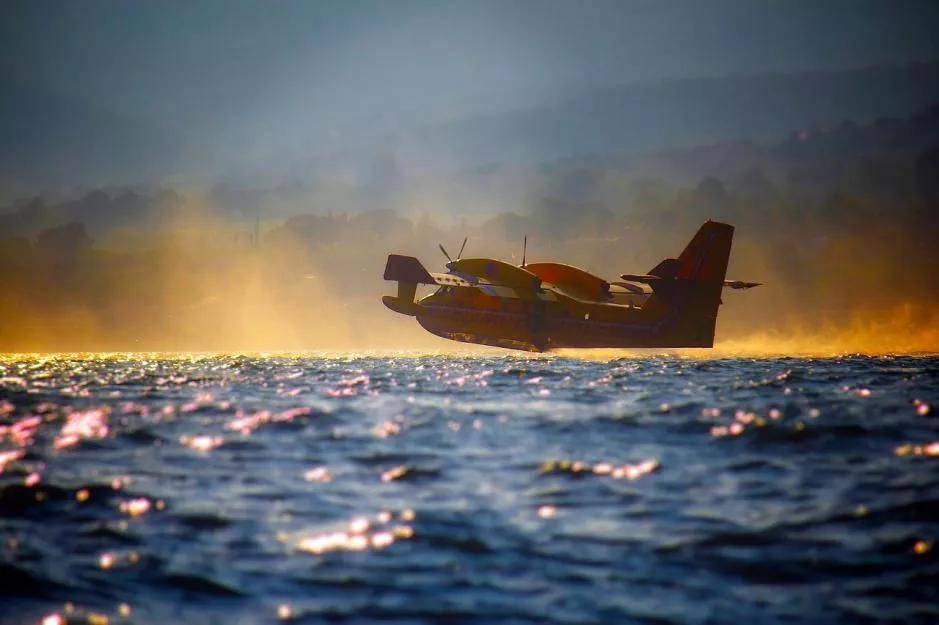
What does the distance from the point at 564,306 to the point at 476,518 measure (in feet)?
181

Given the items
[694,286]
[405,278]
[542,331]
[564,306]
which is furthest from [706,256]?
[405,278]

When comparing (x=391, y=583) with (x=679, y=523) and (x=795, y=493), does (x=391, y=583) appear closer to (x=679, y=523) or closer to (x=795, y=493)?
(x=679, y=523)

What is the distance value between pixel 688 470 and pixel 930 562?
482cm

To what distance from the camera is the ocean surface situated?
7867mm

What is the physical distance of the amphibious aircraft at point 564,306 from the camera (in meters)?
65.3

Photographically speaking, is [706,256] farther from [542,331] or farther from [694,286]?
[542,331]

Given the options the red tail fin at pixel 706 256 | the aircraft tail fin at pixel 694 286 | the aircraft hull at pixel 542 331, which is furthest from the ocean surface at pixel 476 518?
the red tail fin at pixel 706 256

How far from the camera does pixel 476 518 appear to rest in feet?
34.5

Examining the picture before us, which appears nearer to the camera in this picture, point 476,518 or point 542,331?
point 476,518

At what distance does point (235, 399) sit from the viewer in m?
26.3

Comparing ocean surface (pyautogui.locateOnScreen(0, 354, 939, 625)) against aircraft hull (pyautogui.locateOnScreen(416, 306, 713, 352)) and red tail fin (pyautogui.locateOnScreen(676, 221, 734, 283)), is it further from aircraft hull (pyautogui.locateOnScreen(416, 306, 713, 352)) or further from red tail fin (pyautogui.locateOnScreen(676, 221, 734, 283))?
red tail fin (pyautogui.locateOnScreen(676, 221, 734, 283))

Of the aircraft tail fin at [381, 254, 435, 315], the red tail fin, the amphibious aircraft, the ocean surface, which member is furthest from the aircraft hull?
the ocean surface

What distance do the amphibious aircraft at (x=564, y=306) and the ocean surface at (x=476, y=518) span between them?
44.5 m

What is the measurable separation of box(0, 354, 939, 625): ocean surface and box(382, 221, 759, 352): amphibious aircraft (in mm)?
44465
